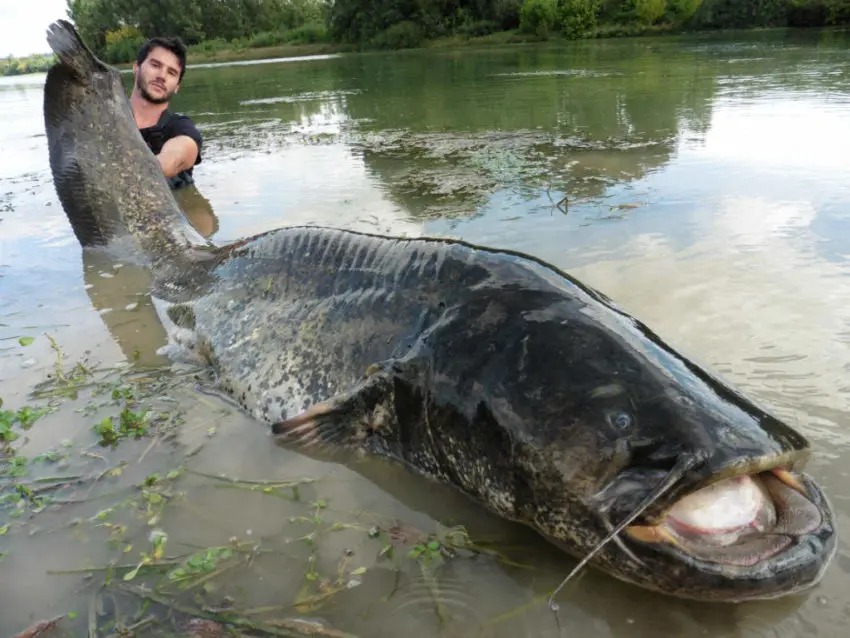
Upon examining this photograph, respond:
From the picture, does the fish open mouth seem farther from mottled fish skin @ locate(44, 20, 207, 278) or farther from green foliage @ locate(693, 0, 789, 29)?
green foliage @ locate(693, 0, 789, 29)

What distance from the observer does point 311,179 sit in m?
7.26

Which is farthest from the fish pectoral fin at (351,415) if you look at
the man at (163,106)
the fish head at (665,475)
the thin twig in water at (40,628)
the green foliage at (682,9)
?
the green foliage at (682,9)

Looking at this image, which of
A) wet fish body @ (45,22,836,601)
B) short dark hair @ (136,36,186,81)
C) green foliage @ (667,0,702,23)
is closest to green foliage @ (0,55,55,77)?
green foliage @ (667,0,702,23)

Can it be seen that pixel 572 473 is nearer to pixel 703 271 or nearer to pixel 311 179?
pixel 703 271

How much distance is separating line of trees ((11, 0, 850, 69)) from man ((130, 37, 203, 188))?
37.8m

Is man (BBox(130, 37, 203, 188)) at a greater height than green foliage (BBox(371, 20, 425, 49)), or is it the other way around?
green foliage (BBox(371, 20, 425, 49))

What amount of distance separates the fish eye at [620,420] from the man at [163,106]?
239 inches

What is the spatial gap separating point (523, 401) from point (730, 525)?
645 millimetres

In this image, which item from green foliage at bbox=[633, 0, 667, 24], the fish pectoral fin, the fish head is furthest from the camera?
green foliage at bbox=[633, 0, 667, 24]

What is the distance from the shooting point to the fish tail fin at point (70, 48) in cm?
466

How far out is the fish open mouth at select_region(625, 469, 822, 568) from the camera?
1.59 metres

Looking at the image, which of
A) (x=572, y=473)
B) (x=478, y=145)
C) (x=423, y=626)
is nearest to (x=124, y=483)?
(x=423, y=626)

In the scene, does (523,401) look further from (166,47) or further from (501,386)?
(166,47)

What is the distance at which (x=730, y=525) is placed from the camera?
161 cm
